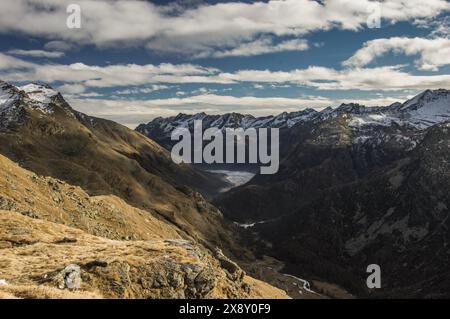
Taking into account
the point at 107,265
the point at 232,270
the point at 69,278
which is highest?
the point at 107,265

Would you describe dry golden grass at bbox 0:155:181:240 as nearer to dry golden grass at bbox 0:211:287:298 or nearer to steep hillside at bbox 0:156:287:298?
steep hillside at bbox 0:156:287:298

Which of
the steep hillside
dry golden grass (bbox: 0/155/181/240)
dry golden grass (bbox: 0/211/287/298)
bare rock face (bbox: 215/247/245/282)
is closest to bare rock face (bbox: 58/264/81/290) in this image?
the steep hillside

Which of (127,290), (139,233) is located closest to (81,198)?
(139,233)

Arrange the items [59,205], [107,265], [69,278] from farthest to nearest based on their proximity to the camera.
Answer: [59,205]
[107,265]
[69,278]

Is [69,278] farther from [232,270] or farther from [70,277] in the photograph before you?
[232,270]

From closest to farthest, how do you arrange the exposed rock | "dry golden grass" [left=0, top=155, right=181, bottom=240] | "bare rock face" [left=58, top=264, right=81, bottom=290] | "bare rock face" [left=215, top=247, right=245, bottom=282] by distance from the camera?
1. the exposed rock
2. "bare rock face" [left=58, top=264, right=81, bottom=290]
3. "bare rock face" [left=215, top=247, right=245, bottom=282]
4. "dry golden grass" [left=0, top=155, right=181, bottom=240]

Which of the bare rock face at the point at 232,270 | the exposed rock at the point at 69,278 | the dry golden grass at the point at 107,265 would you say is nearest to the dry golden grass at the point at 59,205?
the dry golden grass at the point at 107,265

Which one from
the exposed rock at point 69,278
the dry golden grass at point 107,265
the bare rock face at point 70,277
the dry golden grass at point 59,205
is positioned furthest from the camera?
the dry golden grass at point 59,205

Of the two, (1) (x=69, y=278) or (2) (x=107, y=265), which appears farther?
(2) (x=107, y=265)

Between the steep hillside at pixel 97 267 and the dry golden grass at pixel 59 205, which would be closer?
the steep hillside at pixel 97 267

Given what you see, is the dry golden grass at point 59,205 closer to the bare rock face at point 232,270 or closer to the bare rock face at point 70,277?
the bare rock face at point 232,270

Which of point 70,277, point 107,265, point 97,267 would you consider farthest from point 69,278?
point 107,265

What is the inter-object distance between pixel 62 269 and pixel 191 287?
12745 mm

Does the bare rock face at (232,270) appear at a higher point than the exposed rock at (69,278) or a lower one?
lower
